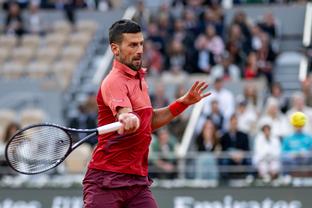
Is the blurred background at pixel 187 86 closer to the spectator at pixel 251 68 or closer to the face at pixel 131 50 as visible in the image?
the spectator at pixel 251 68

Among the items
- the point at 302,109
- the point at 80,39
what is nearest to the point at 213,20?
the point at 80,39

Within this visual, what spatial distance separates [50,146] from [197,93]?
1.22m

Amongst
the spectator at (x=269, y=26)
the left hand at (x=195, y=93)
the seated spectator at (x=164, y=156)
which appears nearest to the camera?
the left hand at (x=195, y=93)

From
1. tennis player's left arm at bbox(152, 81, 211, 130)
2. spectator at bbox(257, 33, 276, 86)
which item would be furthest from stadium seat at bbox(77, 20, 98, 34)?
tennis player's left arm at bbox(152, 81, 211, 130)

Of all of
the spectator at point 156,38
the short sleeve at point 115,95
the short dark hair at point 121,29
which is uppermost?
the short dark hair at point 121,29

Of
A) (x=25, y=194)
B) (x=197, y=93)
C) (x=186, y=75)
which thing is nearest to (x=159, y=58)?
(x=186, y=75)

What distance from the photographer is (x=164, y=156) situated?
51.0 ft

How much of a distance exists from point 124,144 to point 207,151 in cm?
737

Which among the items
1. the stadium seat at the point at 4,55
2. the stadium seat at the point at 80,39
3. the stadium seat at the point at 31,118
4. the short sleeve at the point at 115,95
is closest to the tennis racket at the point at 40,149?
the short sleeve at the point at 115,95

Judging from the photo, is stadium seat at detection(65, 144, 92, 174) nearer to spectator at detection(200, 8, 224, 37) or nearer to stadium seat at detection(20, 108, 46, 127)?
stadium seat at detection(20, 108, 46, 127)

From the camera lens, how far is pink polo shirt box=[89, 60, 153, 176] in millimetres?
8602

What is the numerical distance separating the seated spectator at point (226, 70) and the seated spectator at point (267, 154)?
3.21 metres

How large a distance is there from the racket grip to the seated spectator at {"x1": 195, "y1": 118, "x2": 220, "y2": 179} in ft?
23.3

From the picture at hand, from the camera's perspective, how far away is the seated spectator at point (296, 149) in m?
15.0
